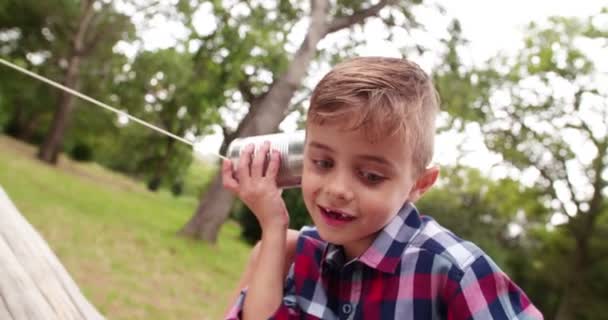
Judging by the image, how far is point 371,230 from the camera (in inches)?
53.6

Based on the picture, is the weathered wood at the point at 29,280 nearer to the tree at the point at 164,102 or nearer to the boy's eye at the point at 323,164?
the boy's eye at the point at 323,164

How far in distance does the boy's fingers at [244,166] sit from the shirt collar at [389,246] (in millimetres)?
268

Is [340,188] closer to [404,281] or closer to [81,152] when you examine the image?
[404,281]

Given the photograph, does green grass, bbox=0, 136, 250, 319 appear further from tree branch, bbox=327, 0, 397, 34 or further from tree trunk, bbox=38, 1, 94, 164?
tree trunk, bbox=38, 1, 94, 164

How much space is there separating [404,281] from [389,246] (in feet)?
0.27

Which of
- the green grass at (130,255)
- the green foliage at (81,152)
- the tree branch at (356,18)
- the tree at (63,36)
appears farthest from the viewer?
the green foliage at (81,152)

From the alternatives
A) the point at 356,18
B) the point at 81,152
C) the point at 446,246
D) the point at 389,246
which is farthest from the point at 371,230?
the point at 81,152

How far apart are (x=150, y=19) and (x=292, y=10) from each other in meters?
10.3

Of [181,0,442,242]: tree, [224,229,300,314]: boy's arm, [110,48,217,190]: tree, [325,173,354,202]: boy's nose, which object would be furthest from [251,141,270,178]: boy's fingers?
[110,48,217,190]: tree

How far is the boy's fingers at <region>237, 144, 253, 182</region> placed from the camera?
5.05ft

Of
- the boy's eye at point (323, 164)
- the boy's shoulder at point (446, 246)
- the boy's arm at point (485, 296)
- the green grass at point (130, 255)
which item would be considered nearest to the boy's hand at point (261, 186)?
the boy's eye at point (323, 164)

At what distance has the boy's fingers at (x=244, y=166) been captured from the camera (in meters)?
1.54

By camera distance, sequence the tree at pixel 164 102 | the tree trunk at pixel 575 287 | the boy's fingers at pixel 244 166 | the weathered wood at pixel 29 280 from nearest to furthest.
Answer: the weathered wood at pixel 29 280, the boy's fingers at pixel 244 166, the tree trunk at pixel 575 287, the tree at pixel 164 102

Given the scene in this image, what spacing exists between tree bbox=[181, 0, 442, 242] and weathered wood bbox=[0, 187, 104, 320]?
7.50 meters
